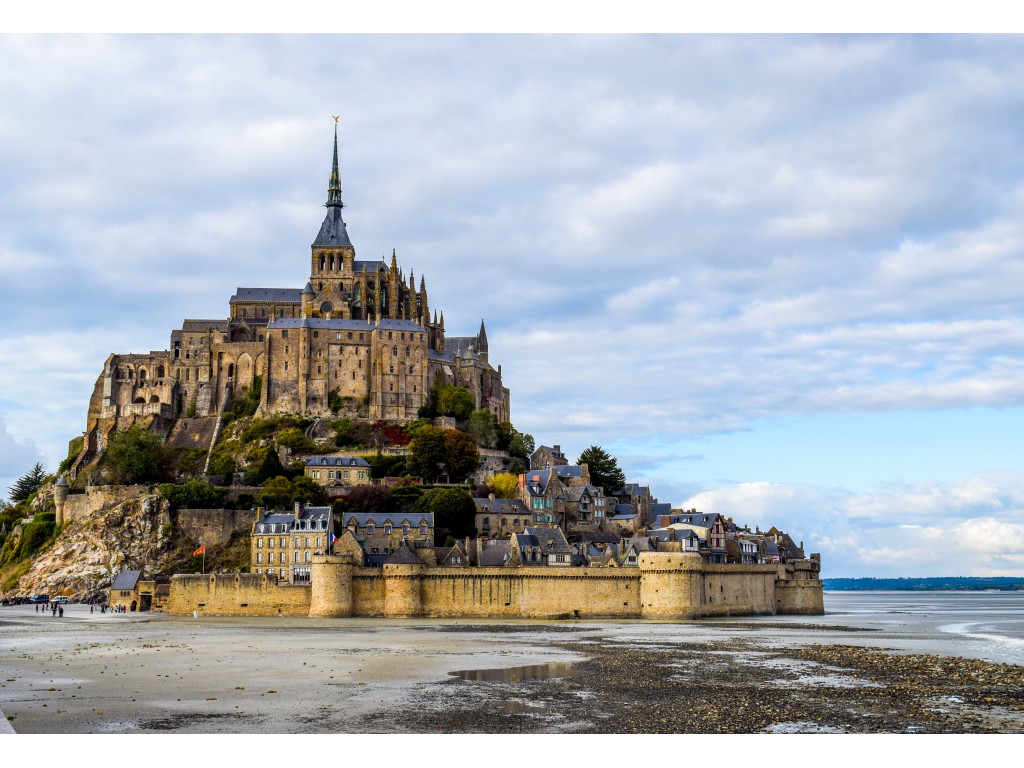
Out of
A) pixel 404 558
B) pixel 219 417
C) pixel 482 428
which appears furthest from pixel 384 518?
pixel 219 417

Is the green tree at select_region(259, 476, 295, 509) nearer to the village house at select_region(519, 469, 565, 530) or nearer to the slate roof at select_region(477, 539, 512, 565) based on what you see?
the village house at select_region(519, 469, 565, 530)

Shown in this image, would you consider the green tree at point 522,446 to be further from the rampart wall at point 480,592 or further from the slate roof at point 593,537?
the rampart wall at point 480,592

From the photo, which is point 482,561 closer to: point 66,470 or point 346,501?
point 346,501

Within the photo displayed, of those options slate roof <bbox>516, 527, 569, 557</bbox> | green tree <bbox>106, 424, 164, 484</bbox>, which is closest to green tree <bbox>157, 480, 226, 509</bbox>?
green tree <bbox>106, 424, 164, 484</bbox>

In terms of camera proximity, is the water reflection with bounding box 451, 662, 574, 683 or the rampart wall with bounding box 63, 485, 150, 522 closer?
the water reflection with bounding box 451, 662, 574, 683

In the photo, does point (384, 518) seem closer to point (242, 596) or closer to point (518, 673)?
point (242, 596)

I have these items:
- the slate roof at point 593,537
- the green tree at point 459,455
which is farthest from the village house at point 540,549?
the green tree at point 459,455

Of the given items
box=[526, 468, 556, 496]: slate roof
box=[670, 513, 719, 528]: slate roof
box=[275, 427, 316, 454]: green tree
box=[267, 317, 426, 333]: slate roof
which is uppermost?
box=[267, 317, 426, 333]: slate roof
